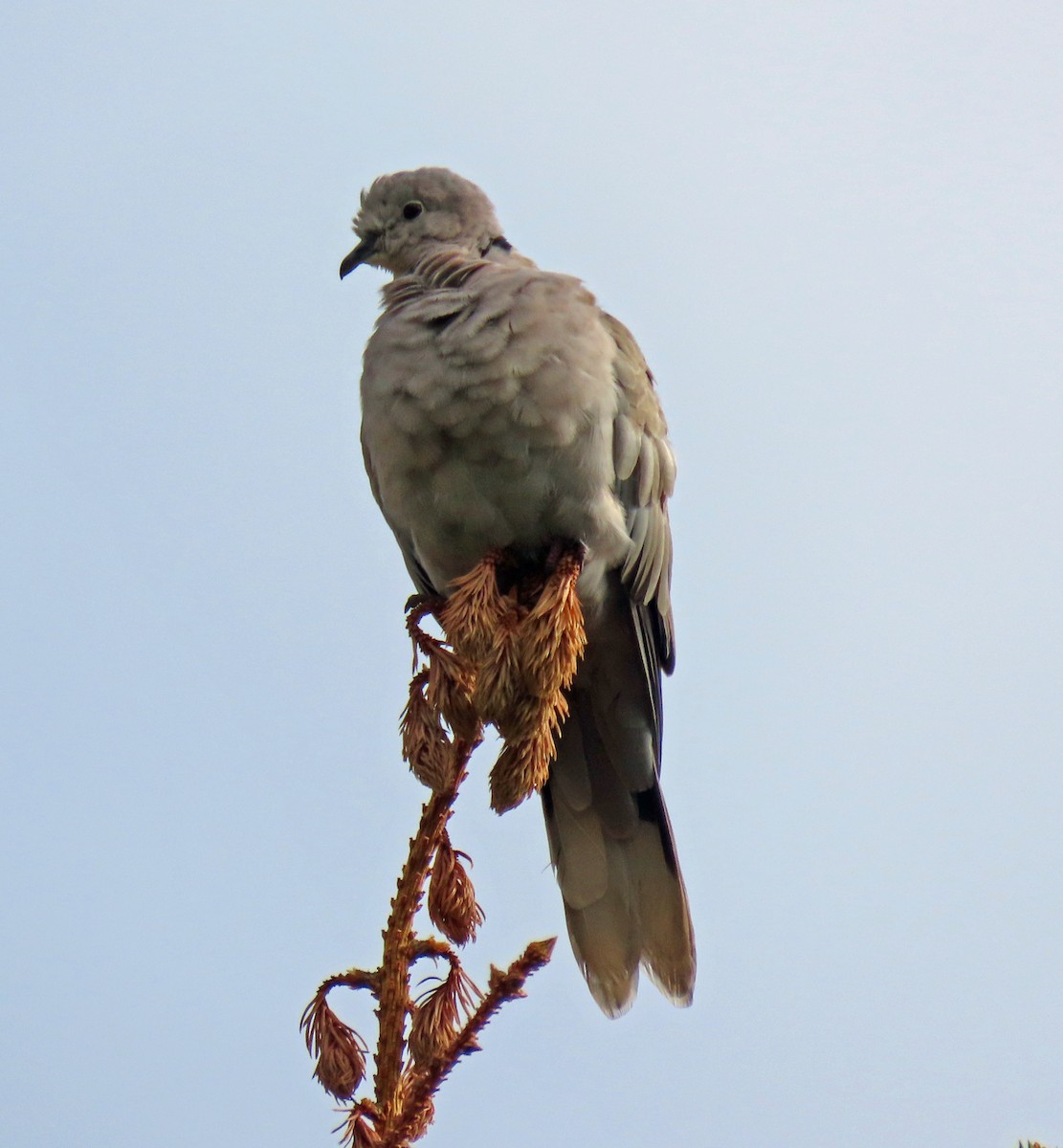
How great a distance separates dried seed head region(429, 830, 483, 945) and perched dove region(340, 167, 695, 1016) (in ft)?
4.34

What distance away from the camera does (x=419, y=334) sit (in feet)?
11.5

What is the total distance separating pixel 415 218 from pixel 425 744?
267cm

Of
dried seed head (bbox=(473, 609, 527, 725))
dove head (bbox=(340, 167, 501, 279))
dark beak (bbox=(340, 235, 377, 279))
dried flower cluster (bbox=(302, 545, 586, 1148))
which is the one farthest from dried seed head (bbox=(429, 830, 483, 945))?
dark beak (bbox=(340, 235, 377, 279))

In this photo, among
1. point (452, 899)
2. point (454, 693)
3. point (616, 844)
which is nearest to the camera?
point (452, 899)

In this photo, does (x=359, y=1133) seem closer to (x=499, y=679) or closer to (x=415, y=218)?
(x=499, y=679)

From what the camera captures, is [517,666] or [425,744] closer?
[425,744]

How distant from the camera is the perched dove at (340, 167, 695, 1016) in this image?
133 inches

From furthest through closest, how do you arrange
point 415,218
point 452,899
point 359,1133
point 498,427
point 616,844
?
1. point 415,218
2. point 616,844
3. point 498,427
4. point 452,899
5. point 359,1133

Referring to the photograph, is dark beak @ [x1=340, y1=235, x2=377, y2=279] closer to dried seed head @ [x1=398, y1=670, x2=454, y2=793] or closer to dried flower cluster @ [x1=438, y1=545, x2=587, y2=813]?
dried flower cluster @ [x1=438, y1=545, x2=587, y2=813]

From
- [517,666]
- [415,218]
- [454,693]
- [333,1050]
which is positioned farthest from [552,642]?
[415,218]

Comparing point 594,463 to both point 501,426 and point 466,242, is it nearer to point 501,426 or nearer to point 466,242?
point 501,426

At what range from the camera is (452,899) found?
2250 millimetres

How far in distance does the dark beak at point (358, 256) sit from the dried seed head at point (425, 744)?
252cm

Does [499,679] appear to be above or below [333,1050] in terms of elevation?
above
